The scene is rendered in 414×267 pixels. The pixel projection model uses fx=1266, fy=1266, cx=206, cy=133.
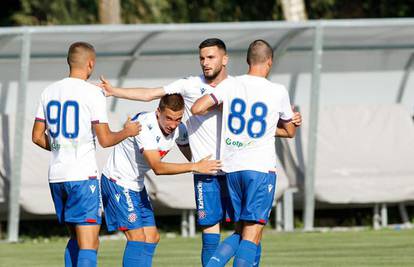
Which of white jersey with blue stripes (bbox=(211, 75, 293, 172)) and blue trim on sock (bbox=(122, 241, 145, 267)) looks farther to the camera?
blue trim on sock (bbox=(122, 241, 145, 267))

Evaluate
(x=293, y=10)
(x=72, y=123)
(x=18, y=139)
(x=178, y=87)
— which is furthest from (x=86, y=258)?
(x=293, y=10)

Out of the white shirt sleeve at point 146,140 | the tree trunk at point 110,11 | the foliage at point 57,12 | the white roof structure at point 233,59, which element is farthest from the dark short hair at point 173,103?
the foliage at point 57,12

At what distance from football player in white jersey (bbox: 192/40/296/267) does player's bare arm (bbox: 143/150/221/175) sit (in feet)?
1.08

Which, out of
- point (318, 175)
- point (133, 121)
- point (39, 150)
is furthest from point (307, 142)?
point (133, 121)

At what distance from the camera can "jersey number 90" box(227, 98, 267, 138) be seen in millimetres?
9656

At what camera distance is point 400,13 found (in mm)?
28234

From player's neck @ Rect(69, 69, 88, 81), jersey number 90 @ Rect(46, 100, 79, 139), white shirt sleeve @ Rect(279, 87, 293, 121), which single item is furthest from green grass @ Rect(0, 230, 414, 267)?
player's neck @ Rect(69, 69, 88, 81)

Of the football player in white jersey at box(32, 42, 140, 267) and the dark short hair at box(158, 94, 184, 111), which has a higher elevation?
the dark short hair at box(158, 94, 184, 111)

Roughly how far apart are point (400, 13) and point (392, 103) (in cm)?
1049

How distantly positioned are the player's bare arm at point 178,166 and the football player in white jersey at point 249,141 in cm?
33

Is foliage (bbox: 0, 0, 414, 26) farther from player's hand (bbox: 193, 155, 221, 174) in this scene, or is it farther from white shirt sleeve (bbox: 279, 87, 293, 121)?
player's hand (bbox: 193, 155, 221, 174)

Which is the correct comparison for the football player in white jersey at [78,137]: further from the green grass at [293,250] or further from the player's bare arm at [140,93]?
the green grass at [293,250]

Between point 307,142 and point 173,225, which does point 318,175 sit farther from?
point 173,225

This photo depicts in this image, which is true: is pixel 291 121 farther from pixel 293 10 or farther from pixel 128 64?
pixel 293 10
